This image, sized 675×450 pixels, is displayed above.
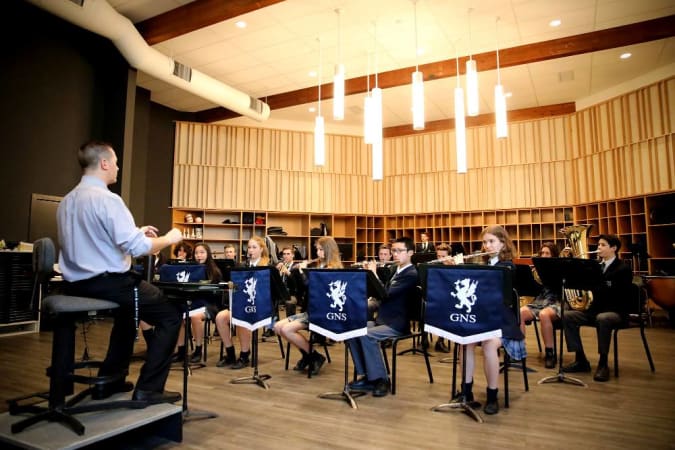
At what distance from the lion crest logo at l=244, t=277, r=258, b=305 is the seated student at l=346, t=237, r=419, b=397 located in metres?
0.88

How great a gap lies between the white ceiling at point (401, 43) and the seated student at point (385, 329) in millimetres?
4364

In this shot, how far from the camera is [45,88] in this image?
6.25 meters

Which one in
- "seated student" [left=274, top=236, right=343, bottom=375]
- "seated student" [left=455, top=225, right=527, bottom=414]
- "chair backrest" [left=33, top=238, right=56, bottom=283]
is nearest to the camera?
"chair backrest" [left=33, top=238, right=56, bottom=283]

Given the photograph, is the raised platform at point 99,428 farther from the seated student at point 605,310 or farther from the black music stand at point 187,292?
the seated student at point 605,310

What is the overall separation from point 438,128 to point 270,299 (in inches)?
337

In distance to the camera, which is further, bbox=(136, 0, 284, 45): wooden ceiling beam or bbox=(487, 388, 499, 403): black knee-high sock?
bbox=(136, 0, 284, 45): wooden ceiling beam

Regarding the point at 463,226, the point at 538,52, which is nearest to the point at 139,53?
the point at 538,52

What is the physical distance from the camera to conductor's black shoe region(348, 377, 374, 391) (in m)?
3.23

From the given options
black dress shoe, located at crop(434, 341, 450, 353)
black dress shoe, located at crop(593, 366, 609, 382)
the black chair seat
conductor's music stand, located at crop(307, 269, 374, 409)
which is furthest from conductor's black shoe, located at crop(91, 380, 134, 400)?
black dress shoe, located at crop(593, 366, 609, 382)

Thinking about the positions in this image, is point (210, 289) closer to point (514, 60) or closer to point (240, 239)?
point (514, 60)

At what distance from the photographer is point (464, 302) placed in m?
2.72

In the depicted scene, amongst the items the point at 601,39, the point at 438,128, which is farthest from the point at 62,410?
the point at 438,128

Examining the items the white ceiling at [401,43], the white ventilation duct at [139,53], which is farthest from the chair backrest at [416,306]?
the white ventilation duct at [139,53]

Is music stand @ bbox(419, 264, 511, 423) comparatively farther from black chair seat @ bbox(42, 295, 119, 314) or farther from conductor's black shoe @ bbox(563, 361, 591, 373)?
black chair seat @ bbox(42, 295, 119, 314)
